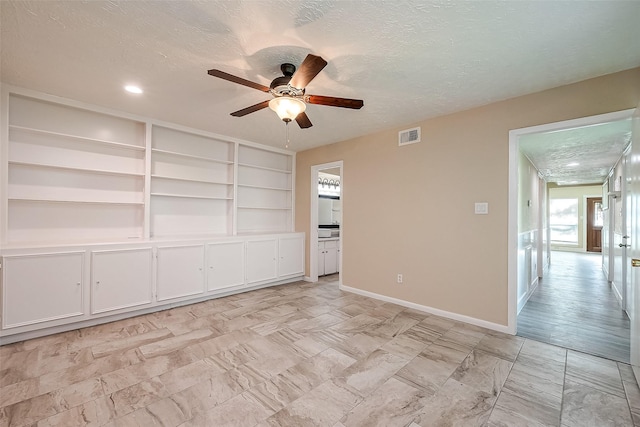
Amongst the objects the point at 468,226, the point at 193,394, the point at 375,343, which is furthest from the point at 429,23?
the point at 193,394

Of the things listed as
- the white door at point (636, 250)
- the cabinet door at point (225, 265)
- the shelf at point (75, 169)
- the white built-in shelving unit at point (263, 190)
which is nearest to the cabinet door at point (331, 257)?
the white built-in shelving unit at point (263, 190)

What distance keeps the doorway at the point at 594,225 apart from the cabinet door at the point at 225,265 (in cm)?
1187

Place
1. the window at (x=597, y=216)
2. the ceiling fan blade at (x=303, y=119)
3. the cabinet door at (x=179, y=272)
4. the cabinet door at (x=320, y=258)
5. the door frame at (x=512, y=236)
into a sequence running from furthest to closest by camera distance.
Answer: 1. the window at (x=597, y=216)
2. the cabinet door at (x=320, y=258)
3. the cabinet door at (x=179, y=272)
4. the door frame at (x=512, y=236)
5. the ceiling fan blade at (x=303, y=119)

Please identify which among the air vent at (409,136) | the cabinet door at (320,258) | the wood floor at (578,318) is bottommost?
the wood floor at (578,318)

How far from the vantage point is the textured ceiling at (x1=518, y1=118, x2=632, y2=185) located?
326 centimetres

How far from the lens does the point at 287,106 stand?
2348 mm

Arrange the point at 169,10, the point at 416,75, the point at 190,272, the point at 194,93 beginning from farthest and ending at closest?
the point at 190,272 → the point at 194,93 → the point at 416,75 → the point at 169,10

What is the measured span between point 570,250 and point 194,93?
12722 millimetres

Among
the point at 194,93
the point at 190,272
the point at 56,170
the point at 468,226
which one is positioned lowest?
the point at 190,272

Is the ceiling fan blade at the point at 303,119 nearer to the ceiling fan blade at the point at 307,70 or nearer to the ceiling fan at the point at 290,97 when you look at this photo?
the ceiling fan at the point at 290,97

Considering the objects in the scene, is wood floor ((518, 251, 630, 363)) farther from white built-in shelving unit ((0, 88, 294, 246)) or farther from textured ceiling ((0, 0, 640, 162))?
white built-in shelving unit ((0, 88, 294, 246))

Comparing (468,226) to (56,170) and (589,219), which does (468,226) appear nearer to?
(56,170)

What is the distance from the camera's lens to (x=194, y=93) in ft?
9.64

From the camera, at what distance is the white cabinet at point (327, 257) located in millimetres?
5648
